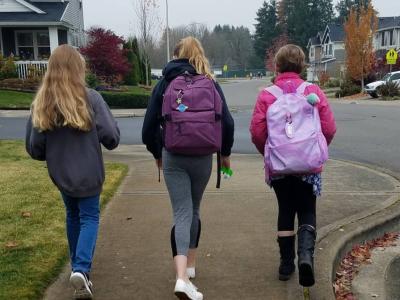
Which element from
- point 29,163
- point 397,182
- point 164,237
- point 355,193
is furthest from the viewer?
point 29,163

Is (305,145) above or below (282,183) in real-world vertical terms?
above

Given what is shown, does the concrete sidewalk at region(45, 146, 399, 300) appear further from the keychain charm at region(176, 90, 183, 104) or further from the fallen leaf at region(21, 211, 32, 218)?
the keychain charm at region(176, 90, 183, 104)

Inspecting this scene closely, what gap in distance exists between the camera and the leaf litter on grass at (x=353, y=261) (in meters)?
3.93

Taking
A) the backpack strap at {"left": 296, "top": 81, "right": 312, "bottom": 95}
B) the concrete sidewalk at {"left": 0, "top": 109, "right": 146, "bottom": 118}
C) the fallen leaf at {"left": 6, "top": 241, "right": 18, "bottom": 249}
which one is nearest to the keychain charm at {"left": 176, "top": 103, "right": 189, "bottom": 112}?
the backpack strap at {"left": 296, "top": 81, "right": 312, "bottom": 95}

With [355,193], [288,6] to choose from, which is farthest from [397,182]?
[288,6]

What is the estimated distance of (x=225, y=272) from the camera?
4.00 m

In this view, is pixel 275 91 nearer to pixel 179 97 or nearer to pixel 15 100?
pixel 179 97

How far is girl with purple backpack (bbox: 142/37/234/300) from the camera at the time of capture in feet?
10.9

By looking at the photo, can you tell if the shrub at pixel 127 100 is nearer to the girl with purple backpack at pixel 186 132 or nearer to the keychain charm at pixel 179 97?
the girl with purple backpack at pixel 186 132

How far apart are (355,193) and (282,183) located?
10.8ft

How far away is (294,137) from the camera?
350 centimetres

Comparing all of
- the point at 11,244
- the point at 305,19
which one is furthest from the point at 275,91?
the point at 305,19

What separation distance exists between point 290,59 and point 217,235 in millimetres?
1982

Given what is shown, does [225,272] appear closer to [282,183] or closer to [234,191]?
[282,183]
